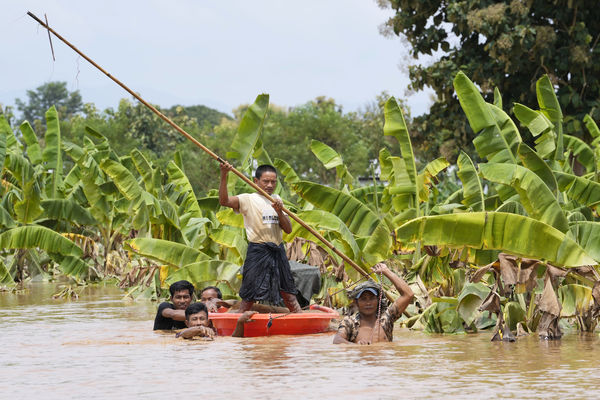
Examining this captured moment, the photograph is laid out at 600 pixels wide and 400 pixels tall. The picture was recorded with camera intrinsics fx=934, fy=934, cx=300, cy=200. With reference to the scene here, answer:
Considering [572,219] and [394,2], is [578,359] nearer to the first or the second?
[572,219]

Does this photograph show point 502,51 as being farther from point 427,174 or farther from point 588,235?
point 588,235

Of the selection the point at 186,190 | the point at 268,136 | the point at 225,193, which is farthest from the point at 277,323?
the point at 268,136

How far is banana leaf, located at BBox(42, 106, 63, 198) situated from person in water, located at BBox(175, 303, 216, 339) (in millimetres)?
10483

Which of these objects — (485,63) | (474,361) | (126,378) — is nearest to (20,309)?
(126,378)

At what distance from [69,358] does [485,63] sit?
16.6m

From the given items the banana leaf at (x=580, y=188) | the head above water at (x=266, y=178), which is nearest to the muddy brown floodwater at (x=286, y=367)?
the head above water at (x=266, y=178)

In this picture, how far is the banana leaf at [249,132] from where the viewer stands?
14.3 metres

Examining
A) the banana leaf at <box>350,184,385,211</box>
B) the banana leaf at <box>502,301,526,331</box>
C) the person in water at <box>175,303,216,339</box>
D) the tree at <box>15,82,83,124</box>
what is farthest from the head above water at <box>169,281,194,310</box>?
the tree at <box>15,82,83,124</box>

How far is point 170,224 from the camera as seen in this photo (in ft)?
54.0

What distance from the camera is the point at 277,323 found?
1063 centimetres

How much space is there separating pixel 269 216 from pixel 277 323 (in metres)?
1.22

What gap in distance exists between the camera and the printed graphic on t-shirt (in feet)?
34.8

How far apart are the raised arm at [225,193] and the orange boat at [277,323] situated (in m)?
1.28

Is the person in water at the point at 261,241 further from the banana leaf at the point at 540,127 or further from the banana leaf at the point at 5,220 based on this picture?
the banana leaf at the point at 5,220
